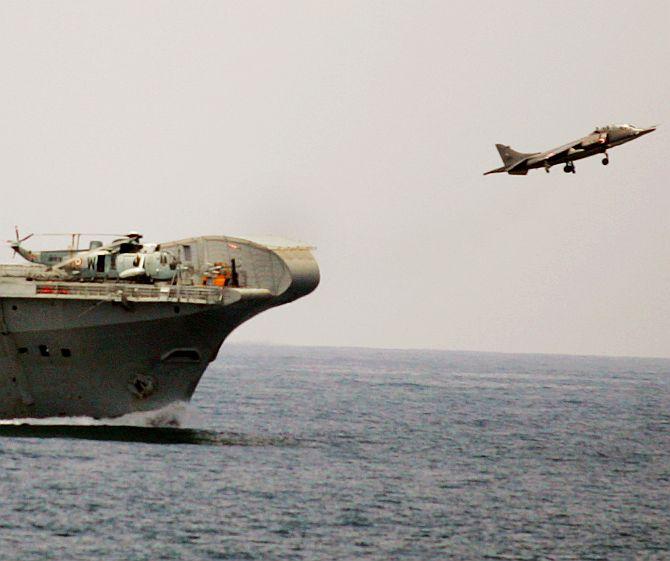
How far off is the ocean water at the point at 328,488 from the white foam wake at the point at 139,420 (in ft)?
0.25

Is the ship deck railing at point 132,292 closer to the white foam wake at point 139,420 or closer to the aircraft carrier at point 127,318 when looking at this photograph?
the aircraft carrier at point 127,318

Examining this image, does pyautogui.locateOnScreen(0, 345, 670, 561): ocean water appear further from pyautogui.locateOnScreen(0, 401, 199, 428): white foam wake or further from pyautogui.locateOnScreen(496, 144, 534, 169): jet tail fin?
pyautogui.locateOnScreen(496, 144, 534, 169): jet tail fin

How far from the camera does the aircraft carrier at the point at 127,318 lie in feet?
157

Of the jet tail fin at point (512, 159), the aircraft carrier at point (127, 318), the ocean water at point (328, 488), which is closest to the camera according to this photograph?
the ocean water at point (328, 488)

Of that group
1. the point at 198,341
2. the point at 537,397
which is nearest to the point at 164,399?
the point at 198,341

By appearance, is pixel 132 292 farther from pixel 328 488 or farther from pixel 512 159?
pixel 512 159

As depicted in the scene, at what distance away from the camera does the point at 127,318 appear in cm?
4781

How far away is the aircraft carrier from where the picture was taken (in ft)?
157

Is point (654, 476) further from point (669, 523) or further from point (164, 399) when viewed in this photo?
point (164, 399)

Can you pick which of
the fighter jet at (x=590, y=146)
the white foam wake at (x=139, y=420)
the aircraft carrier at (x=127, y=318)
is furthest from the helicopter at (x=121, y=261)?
the fighter jet at (x=590, y=146)

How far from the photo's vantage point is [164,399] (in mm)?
49781

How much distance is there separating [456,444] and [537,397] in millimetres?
39161

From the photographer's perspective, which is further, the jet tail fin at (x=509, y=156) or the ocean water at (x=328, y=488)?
the jet tail fin at (x=509, y=156)

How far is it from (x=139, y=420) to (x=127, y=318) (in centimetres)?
416
